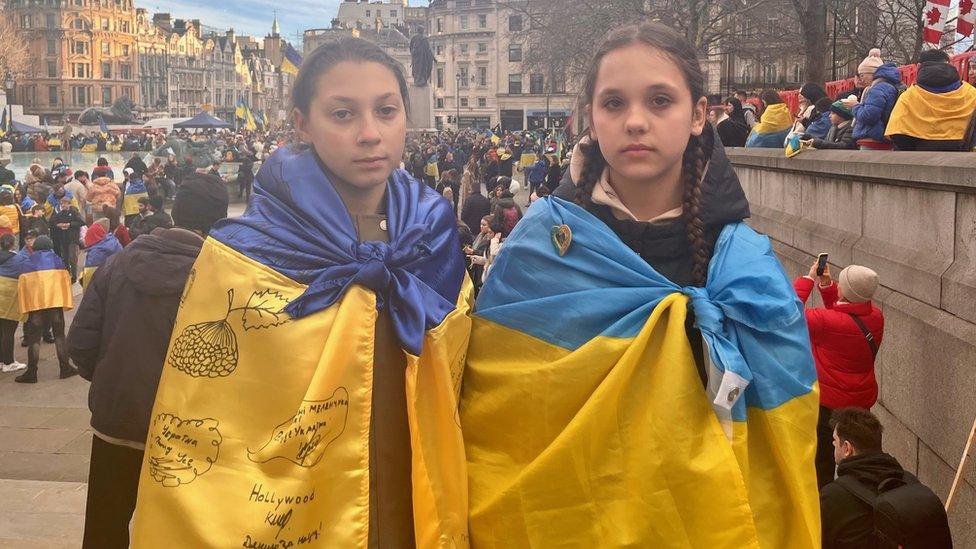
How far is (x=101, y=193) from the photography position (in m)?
18.0

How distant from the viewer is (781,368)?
2320mm

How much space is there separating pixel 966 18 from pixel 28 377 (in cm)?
1270

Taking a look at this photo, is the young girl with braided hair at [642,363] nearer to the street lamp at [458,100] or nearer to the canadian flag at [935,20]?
the canadian flag at [935,20]

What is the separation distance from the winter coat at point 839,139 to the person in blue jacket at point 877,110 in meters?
0.53

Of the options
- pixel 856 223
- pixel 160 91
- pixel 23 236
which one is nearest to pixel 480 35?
pixel 160 91

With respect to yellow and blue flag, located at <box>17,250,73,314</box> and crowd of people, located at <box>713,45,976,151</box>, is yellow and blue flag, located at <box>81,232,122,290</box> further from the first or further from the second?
crowd of people, located at <box>713,45,976,151</box>

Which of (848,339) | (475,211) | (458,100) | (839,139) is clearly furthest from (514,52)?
(848,339)

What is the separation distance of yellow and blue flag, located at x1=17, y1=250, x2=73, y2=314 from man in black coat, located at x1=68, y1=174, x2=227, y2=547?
7.02m

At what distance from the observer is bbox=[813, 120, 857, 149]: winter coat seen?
9.51m

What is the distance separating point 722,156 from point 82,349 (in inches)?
111

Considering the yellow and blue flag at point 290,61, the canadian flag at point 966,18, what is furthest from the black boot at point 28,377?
the canadian flag at point 966,18

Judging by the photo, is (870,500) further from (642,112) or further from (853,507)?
(642,112)

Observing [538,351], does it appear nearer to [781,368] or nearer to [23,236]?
[781,368]

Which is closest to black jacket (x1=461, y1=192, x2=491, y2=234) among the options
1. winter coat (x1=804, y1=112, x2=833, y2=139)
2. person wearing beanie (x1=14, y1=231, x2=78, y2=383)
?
winter coat (x1=804, y1=112, x2=833, y2=139)
